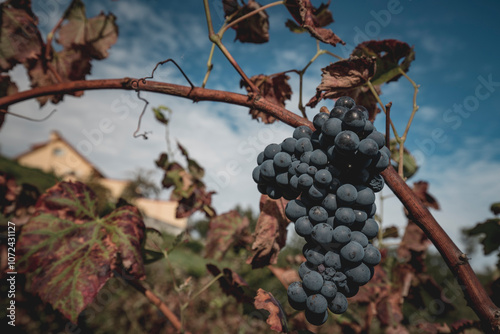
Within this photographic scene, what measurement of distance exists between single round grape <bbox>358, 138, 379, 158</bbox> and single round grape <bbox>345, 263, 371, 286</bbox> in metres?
0.32

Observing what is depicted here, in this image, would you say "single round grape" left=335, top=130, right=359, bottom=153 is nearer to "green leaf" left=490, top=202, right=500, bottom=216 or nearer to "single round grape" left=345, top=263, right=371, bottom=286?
"single round grape" left=345, top=263, right=371, bottom=286

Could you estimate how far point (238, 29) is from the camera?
5.34 feet

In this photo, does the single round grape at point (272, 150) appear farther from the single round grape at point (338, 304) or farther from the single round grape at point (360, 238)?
the single round grape at point (338, 304)

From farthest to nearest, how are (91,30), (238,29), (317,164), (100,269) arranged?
(91,30)
(238,29)
(100,269)
(317,164)

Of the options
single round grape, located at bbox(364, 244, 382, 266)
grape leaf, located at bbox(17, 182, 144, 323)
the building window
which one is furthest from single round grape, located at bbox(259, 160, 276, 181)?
the building window

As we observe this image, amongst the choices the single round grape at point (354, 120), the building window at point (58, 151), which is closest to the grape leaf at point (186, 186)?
the single round grape at point (354, 120)

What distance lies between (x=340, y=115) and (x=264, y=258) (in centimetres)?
69

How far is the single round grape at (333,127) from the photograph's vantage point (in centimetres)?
81

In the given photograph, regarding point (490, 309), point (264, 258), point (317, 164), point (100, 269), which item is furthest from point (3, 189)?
point (490, 309)

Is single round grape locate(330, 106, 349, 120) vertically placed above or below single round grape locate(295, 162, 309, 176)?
above

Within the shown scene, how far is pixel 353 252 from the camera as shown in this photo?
0.78 metres

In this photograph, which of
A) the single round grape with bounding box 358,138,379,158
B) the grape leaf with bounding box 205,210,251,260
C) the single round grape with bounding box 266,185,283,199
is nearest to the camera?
the single round grape with bounding box 358,138,379,158

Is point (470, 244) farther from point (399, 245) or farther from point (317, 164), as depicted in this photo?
point (317, 164)

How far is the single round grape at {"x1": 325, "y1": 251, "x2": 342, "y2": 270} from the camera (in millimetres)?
811
